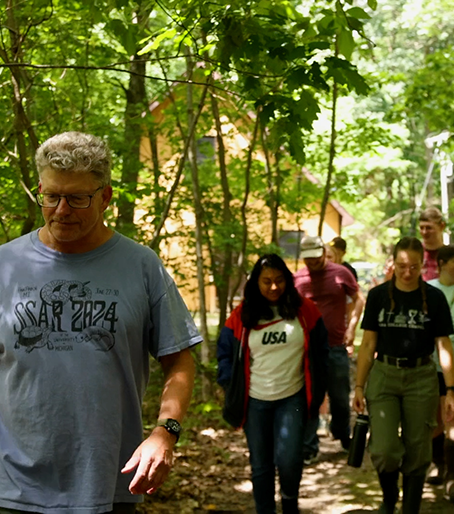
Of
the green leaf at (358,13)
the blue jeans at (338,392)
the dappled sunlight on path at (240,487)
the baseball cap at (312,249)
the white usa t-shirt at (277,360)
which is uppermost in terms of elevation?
the green leaf at (358,13)

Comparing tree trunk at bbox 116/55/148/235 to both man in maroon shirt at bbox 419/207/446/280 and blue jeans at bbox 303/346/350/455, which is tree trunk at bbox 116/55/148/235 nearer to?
blue jeans at bbox 303/346/350/455

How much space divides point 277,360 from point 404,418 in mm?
993

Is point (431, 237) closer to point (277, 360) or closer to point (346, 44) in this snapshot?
point (277, 360)

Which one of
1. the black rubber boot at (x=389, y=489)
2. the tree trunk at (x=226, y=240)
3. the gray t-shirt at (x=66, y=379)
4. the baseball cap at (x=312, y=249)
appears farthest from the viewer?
the tree trunk at (x=226, y=240)

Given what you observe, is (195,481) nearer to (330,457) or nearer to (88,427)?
(330,457)

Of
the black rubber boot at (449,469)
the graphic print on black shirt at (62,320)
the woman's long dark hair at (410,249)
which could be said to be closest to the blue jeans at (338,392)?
the black rubber boot at (449,469)

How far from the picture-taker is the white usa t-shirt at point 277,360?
6203 millimetres

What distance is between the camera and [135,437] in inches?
130

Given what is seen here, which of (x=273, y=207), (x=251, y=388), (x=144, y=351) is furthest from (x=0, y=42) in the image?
(x=273, y=207)

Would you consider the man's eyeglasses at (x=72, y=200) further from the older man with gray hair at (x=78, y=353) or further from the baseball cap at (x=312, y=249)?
the baseball cap at (x=312, y=249)

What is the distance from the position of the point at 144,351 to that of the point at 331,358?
5.87 meters

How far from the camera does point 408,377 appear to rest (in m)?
6.20

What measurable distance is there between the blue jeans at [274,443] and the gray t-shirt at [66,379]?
2951 millimetres

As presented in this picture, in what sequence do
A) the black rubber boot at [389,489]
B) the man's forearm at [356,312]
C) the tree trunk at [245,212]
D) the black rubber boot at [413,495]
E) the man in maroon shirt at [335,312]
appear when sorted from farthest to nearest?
the tree trunk at [245,212]
the man's forearm at [356,312]
the man in maroon shirt at [335,312]
the black rubber boot at [389,489]
the black rubber boot at [413,495]
